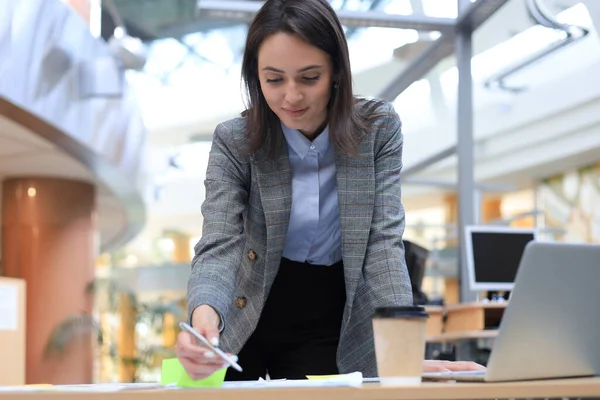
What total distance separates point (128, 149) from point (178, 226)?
8.64 meters

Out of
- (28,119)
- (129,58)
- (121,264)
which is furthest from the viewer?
(121,264)

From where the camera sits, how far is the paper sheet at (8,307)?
6488 mm

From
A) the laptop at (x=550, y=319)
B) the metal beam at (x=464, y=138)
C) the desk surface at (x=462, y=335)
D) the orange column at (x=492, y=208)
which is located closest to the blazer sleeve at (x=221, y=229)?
the laptop at (x=550, y=319)

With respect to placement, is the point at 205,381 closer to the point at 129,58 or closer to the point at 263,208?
the point at 263,208

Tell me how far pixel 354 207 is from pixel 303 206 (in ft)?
0.36

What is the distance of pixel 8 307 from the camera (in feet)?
21.4

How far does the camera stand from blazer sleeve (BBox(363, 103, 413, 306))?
159 cm

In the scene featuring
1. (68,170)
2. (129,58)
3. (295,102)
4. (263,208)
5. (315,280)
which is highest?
(129,58)

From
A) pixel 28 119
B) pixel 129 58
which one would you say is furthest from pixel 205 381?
pixel 129 58

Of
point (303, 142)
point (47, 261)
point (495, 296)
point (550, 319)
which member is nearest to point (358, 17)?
point (495, 296)

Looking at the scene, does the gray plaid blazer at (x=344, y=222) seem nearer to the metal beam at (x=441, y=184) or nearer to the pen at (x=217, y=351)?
the pen at (x=217, y=351)

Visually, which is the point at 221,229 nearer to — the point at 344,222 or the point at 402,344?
the point at 344,222

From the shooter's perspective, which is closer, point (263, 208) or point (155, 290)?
point (263, 208)

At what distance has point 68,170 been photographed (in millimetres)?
8938
